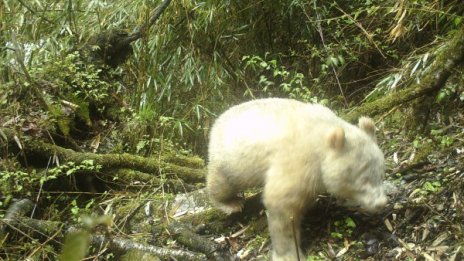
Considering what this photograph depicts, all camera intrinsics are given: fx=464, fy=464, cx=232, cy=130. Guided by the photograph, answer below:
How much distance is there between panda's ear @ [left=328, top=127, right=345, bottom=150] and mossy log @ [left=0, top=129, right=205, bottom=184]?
220 centimetres

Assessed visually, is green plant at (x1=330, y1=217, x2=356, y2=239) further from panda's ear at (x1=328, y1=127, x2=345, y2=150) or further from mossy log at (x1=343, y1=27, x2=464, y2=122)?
mossy log at (x1=343, y1=27, x2=464, y2=122)

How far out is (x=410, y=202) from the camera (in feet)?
12.7

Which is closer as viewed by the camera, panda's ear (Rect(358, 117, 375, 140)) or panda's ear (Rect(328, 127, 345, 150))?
panda's ear (Rect(328, 127, 345, 150))

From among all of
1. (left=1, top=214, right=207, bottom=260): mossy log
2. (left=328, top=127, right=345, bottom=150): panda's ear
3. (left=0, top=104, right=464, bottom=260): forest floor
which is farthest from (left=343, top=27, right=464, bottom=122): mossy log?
(left=1, top=214, right=207, bottom=260): mossy log

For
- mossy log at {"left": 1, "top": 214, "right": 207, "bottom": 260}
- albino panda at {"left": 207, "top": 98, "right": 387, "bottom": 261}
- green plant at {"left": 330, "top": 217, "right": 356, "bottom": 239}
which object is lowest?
green plant at {"left": 330, "top": 217, "right": 356, "bottom": 239}

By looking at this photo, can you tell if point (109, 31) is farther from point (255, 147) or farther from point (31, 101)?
point (255, 147)

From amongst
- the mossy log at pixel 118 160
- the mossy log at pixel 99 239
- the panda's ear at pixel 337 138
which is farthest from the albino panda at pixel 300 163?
the mossy log at pixel 118 160

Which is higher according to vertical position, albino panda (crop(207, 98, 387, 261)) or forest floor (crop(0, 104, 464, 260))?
albino panda (crop(207, 98, 387, 261))

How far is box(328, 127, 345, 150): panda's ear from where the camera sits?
11.2 ft

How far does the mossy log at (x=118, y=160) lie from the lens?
5000 mm

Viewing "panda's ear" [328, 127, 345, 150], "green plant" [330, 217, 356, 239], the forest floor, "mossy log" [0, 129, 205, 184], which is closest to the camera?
"panda's ear" [328, 127, 345, 150]

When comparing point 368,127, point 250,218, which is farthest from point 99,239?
point 368,127

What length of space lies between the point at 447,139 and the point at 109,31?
16.0ft

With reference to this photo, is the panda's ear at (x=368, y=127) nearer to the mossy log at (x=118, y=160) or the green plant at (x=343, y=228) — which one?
the green plant at (x=343, y=228)
